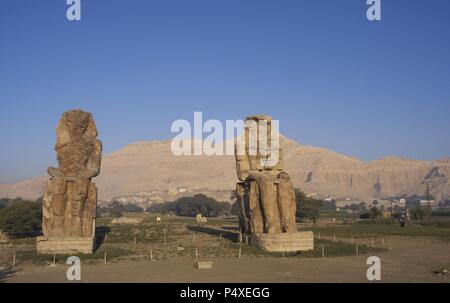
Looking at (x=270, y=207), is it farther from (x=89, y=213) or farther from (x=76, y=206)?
(x=76, y=206)

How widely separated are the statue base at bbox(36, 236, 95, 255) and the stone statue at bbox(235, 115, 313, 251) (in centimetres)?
903

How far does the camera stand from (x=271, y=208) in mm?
27453

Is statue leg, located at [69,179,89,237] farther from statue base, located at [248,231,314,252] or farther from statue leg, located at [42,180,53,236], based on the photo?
statue base, located at [248,231,314,252]

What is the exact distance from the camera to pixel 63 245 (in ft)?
82.6

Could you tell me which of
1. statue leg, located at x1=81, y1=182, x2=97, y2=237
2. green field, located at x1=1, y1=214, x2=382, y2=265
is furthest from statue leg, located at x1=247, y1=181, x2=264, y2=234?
statue leg, located at x1=81, y1=182, x2=97, y2=237

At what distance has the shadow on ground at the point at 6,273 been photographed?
60.8 feet

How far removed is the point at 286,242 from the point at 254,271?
7.03 metres

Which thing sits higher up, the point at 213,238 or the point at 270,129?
the point at 270,129

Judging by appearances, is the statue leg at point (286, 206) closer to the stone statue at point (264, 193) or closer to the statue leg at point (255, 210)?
the stone statue at point (264, 193)

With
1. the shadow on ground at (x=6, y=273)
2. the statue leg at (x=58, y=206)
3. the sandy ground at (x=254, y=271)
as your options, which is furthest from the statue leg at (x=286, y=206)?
the shadow on ground at (x=6, y=273)

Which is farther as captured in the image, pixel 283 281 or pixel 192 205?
pixel 192 205
